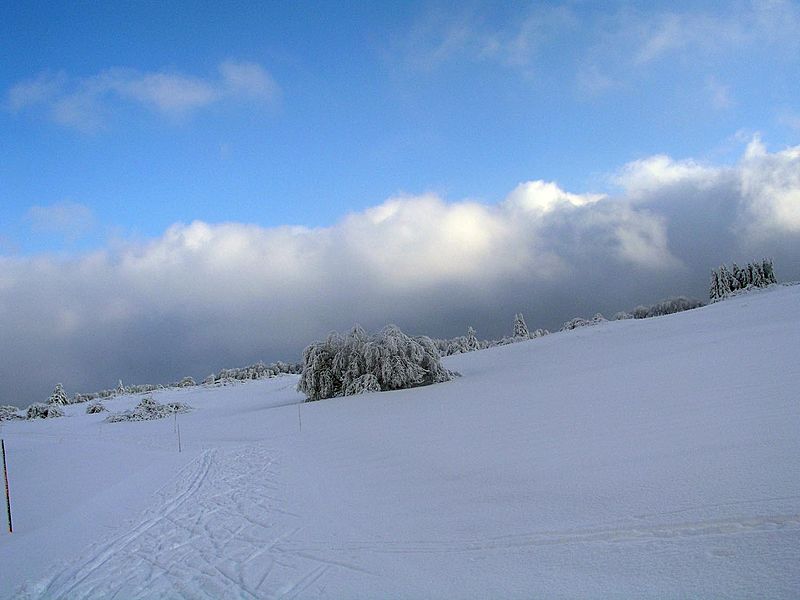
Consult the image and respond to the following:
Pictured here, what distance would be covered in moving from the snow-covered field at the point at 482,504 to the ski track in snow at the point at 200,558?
32 millimetres

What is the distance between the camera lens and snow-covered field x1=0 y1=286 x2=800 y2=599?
4.04 meters

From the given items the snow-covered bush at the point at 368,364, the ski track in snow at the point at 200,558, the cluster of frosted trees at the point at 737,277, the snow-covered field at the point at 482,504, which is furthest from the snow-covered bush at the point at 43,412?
the cluster of frosted trees at the point at 737,277

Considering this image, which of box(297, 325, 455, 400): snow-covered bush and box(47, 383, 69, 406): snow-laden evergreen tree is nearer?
box(297, 325, 455, 400): snow-covered bush

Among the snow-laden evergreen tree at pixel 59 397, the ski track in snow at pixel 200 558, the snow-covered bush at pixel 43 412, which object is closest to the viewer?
the ski track in snow at pixel 200 558

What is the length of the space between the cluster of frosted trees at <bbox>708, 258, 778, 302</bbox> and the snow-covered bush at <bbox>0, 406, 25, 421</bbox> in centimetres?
7429

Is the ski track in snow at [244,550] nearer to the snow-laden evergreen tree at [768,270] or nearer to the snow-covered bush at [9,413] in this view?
the snow-covered bush at [9,413]

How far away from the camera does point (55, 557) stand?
6371mm

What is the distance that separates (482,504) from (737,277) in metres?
68.8

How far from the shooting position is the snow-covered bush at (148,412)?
31.8 m

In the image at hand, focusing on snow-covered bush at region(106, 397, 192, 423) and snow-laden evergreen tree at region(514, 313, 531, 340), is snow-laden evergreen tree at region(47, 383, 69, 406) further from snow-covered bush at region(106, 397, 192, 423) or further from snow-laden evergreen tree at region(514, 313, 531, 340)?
snow-laden evergreen tree at region(514, 313, 531, 340)

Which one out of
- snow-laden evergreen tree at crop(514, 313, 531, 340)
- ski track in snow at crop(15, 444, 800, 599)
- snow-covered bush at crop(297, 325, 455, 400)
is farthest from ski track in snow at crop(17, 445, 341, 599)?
snow-laden evergreen tree at crop(514, 313, 531, 340)

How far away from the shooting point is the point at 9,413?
4794cm

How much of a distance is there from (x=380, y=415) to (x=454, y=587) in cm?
1390

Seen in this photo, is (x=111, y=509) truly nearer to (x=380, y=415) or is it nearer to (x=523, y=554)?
(x=523, y=554)
